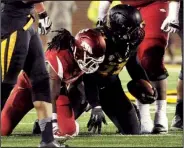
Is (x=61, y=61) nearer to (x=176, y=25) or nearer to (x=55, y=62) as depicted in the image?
(x=55, y=62)

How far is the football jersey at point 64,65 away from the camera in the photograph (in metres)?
6.88

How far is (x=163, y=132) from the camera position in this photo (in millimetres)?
7371

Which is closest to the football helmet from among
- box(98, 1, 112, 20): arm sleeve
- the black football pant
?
the black football pant

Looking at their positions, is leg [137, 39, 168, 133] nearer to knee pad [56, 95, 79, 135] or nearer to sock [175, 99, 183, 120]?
sock [175, 99, 183, 120]

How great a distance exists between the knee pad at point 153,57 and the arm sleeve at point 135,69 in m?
0.19

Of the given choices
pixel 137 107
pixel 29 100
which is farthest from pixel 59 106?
pixel 137 107

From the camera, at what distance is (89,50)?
6.68m

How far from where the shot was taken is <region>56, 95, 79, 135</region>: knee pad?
22.8ft

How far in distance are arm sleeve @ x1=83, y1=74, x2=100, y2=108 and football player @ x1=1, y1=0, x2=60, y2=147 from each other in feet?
2.04

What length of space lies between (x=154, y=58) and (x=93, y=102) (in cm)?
86

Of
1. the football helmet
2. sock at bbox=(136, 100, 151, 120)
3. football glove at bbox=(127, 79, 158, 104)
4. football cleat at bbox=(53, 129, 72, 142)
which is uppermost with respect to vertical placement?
the football helmet

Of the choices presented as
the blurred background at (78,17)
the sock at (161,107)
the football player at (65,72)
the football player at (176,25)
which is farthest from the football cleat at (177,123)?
the blurred background at (78,17)

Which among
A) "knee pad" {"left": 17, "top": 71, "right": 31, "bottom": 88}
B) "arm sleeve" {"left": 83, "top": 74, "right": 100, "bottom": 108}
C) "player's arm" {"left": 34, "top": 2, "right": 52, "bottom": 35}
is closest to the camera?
"player's arm" {"left": 34, "top": 2, "right": 52, "bottom": 35}

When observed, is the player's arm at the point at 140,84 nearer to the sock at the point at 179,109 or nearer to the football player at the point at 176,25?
the football player at the point at 176,25
